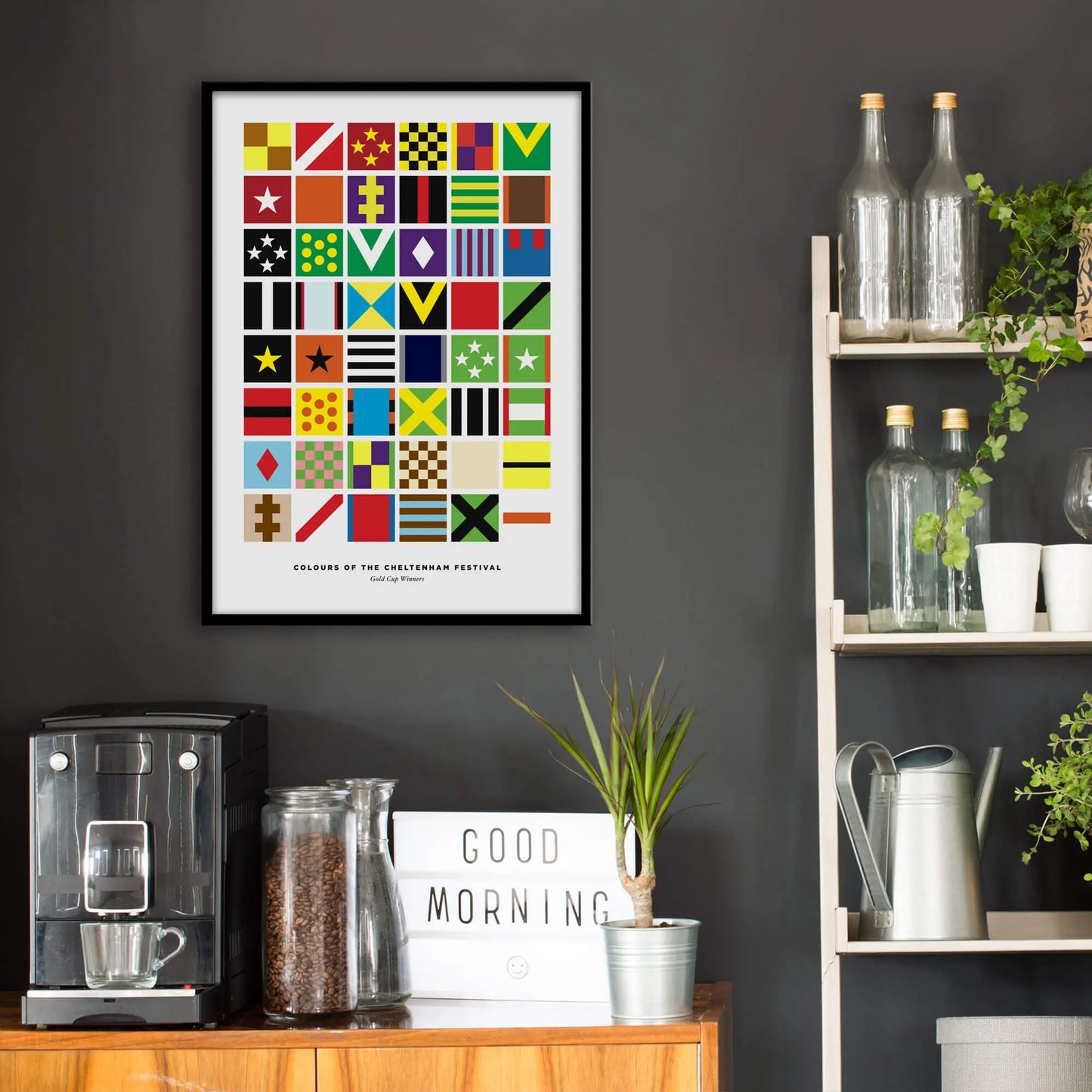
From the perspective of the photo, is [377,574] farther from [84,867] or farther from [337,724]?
[84,867]

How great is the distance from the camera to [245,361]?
210 cm

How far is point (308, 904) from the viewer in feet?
5.73

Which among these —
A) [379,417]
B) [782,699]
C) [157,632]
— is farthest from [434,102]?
[782,699]

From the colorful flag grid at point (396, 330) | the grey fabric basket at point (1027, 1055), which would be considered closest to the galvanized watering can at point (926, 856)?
the grey fabric basket at point (1027, 1055)

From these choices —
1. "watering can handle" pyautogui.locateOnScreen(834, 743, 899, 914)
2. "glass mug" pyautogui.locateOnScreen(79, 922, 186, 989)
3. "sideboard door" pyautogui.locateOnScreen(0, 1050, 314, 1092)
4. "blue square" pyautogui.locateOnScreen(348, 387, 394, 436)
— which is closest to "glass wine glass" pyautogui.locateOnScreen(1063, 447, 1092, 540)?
"watering can handle" pyautogui.locateOnScreen(834, 743, 899, 914)

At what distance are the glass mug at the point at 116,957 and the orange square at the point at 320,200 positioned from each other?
1122mm

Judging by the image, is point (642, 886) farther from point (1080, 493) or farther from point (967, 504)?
point (1080, 493)

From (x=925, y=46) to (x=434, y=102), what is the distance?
0.81 meters

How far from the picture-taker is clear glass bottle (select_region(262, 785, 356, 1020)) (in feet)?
5.67

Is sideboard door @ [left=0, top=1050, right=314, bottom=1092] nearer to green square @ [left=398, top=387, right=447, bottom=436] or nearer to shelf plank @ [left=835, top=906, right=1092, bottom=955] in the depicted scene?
shelf plank @ [left=835, top=906, right=1092, bottom=955]

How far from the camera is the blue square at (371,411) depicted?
209 centimetres

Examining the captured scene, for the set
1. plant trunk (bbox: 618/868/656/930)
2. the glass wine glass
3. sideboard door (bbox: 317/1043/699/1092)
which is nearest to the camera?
sideboard door (bbox: 317/1043/699/1092)

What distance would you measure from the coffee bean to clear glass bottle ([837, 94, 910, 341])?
108 cm

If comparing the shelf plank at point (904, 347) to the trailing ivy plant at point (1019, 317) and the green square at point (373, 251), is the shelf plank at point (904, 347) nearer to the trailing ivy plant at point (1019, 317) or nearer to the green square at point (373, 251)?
the trailing ivy plant at point (1019, 317)
